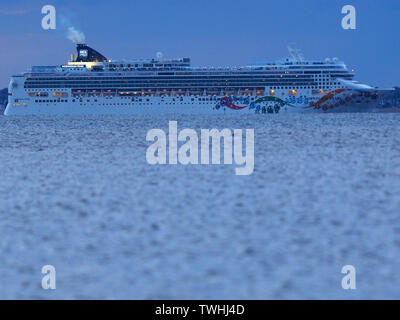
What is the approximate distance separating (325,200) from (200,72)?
87371mm

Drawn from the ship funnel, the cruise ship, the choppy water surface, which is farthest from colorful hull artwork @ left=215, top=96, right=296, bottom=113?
the choppy water surface

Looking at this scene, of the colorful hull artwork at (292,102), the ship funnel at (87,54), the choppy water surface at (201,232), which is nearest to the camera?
the choppy water surface at (201,232)

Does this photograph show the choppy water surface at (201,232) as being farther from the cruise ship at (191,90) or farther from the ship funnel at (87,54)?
the ship funnel at (87,54)

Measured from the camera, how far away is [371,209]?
10.8 m

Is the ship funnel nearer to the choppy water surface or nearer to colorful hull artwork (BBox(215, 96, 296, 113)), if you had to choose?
colorful hull artwork (BBox(215, 96, 296, 113))

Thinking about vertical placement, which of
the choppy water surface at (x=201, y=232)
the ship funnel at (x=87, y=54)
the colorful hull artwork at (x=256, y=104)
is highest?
the ship funnel at (x=87, y=54)

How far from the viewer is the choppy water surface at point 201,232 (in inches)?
269

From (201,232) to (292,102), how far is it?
88115mm

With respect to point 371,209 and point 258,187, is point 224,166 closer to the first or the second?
point 258,187

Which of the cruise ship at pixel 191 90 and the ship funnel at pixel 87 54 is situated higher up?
the ship funnel at pixel 87 54

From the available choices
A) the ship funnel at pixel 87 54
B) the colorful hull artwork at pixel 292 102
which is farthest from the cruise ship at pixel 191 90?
the ship funnel at pixel 87 54

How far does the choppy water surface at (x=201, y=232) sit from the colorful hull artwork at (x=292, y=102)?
79323mm

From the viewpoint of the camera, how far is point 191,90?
3816 inches
